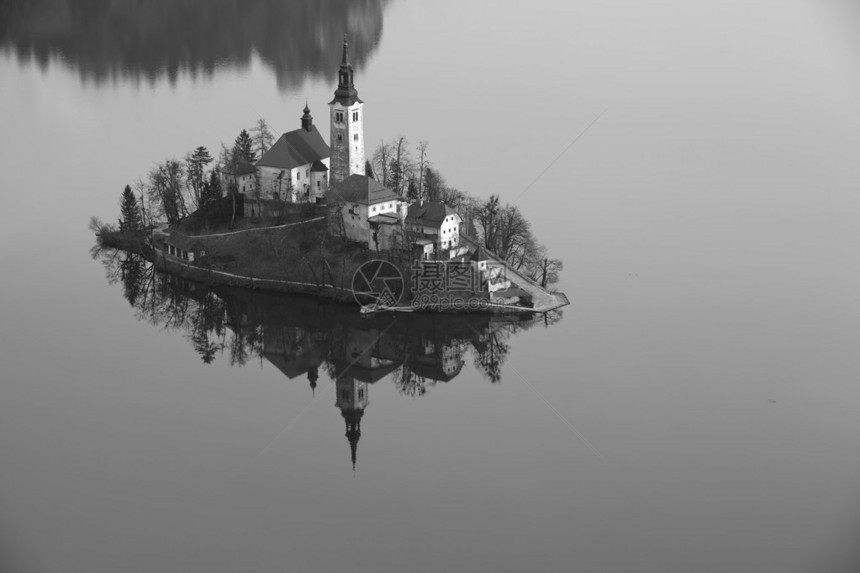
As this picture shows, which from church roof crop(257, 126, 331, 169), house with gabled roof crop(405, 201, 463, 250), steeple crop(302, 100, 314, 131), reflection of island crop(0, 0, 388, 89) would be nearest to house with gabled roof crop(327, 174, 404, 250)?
house with gabled roof crop(405, 201, 463, 250)

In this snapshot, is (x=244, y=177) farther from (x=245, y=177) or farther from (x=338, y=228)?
(x=338, y=228)

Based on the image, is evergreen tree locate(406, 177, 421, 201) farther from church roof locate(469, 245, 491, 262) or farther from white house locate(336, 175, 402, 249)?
church roof locate(469, 245, 491, 262)

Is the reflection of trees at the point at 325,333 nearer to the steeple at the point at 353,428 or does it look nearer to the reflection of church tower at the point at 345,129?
the steeple at the point at 353,428

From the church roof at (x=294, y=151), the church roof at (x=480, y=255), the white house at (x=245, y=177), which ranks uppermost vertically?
the church roof at (x=294, y=151)

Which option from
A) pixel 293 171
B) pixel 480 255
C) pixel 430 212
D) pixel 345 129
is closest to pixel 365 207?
pixel 430 212

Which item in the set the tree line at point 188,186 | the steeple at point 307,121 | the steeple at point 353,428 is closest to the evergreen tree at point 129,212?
Result: the tree line at point 188,186
